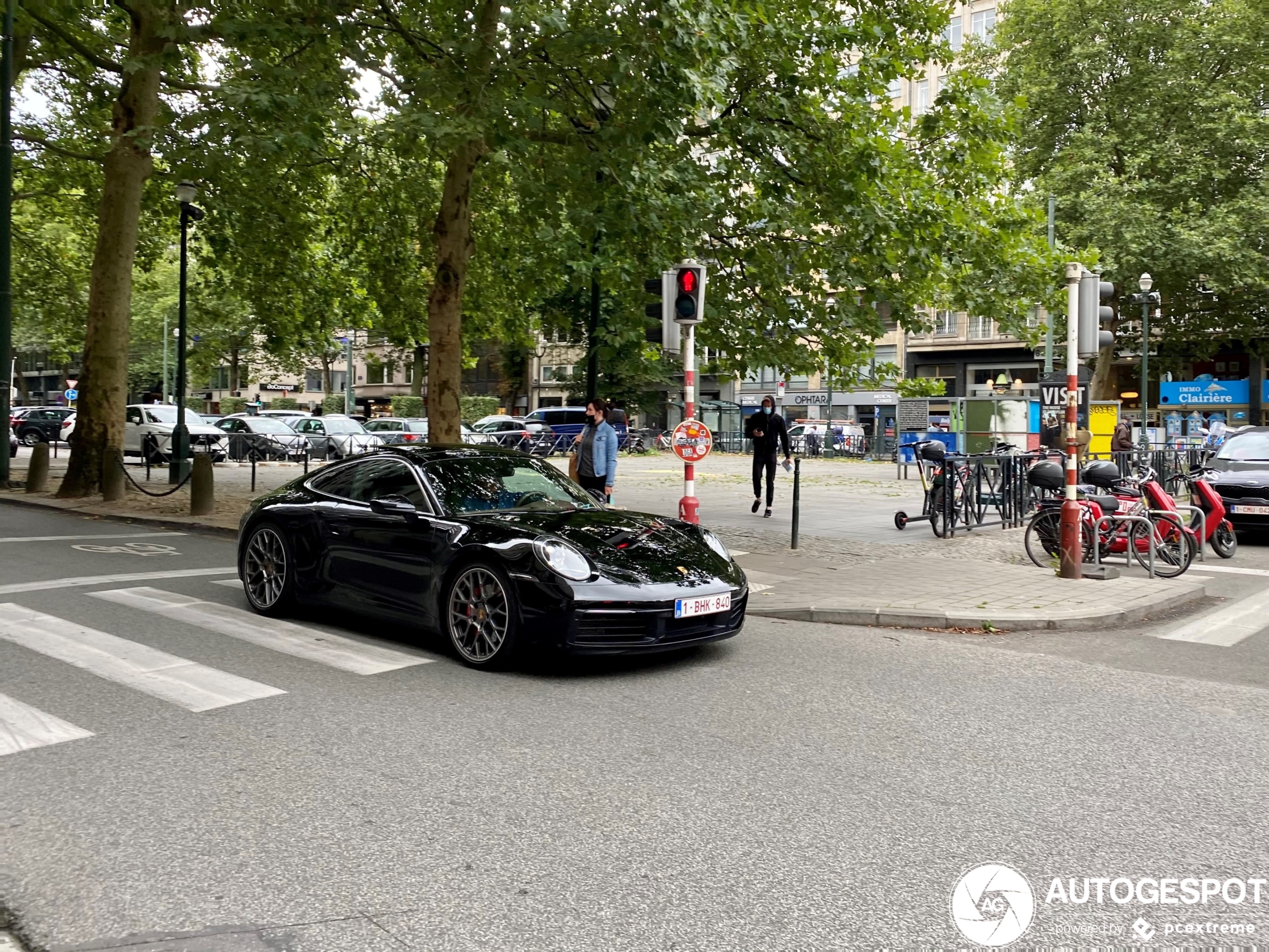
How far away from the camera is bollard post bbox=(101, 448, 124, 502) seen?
17.4 m

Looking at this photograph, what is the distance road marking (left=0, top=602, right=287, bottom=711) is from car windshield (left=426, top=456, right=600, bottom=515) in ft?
5.86

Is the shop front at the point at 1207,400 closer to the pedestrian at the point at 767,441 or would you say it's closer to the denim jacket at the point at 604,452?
the pedestrian at the point at 767,441

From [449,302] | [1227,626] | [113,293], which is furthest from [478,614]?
[113,293]

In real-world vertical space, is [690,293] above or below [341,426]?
above

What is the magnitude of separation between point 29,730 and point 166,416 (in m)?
29.7

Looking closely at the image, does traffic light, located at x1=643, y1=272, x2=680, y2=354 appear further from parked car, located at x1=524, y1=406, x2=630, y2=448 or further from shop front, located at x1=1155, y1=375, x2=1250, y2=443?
shop front, located at x1=1155, y1=375, x2=1250, y2=443

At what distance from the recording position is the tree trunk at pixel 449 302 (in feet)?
46.4

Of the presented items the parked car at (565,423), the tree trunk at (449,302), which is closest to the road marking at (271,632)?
the tree trunk at (449,302)

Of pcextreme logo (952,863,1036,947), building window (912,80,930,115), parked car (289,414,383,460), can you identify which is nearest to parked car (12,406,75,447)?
parked car (289,414,383,460)

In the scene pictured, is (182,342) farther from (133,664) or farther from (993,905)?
(993,905)

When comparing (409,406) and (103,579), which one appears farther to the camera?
(409,406)

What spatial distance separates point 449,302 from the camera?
14289mm

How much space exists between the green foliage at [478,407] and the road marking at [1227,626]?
54.6 metres

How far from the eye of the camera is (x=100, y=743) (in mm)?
4781
